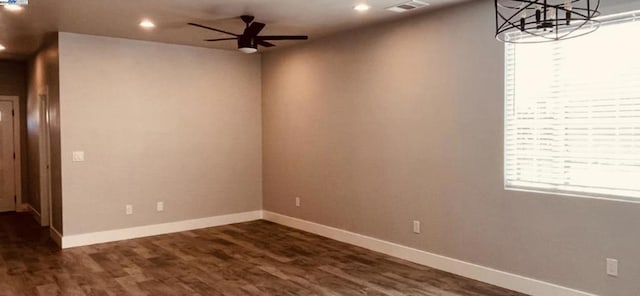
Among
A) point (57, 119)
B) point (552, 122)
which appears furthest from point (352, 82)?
point (57, 119)

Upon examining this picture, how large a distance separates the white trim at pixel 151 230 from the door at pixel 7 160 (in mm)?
3621

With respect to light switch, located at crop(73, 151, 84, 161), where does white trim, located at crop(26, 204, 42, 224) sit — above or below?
below

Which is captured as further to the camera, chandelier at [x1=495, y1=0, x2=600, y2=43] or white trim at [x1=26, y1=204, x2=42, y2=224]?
white trim at [x1=26, y1=204, x2=42, y2=224]

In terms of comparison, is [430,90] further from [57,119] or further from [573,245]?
[57,119]

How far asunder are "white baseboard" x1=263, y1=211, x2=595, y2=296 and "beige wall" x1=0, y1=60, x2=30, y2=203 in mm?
5367

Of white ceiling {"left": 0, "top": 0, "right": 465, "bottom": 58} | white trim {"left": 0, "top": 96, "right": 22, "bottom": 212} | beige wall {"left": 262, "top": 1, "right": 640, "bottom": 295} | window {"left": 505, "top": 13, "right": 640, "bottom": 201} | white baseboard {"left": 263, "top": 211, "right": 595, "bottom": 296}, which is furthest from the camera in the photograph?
white trim {"left": 0, "top": 96, "right": 22, "bottom": 212}

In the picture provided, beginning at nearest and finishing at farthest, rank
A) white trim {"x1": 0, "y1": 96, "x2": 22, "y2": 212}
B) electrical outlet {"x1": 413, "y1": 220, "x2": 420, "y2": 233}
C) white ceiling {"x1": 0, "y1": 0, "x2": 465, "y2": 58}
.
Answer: white ceiling {"x1": 0, "y1": 0, "x2": 465, "y2": 58}, electrical outlet {"x1": 413, "y1": 220, "x2": 420, "y2": 233}, white trim {"x1": 0, "y1": 96, "x2": 22, "y2": 212}

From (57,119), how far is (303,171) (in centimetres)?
320

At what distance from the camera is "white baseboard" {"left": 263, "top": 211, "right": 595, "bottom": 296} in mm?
3973

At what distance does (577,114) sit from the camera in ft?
12.3

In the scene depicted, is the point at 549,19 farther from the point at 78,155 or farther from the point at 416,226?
the point at 78,155

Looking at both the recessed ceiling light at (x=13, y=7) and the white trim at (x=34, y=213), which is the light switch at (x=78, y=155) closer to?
the recessed ceiling light at (x=13, y=7)

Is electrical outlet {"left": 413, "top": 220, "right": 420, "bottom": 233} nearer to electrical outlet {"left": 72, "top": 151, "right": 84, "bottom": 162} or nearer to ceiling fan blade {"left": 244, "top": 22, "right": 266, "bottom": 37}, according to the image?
ceiling fan blade {"left": 244, "top": 22, "right": 266, "bottom": 37}

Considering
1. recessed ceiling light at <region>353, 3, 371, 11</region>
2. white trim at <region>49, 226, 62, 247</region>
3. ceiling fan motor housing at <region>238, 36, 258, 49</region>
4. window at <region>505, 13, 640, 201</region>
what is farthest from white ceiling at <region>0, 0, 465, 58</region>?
white trim at <region>49, 226, 62, 247</region>
